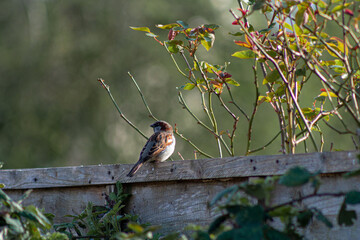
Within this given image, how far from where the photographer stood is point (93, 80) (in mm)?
12672

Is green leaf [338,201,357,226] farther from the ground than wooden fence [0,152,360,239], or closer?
closer

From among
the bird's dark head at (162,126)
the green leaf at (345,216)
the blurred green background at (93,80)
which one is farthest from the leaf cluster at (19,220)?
the blurred green background at (93,80)

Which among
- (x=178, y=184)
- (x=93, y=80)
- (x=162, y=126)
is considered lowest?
(x=178, y=184)

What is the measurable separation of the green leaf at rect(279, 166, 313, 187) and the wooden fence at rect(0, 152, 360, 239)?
0.53 m

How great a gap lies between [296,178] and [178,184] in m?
1.15

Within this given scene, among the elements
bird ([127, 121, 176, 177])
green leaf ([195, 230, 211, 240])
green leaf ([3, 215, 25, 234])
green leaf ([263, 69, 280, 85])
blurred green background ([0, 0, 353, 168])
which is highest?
blurred green background ([0, 0, 353, 168])

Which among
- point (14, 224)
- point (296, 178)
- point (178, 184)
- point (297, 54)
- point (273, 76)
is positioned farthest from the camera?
point (178, 184)

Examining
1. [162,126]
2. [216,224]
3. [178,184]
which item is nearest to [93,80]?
[162,126]

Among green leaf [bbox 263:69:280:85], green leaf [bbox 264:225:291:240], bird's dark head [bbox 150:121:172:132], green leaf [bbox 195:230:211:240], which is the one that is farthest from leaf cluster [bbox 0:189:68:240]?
bird's dark head [bbox 150:121:172:132]

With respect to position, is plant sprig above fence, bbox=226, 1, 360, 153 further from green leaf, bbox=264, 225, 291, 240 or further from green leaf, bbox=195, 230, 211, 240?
green leaf, bbox=195, 230, 211, 240

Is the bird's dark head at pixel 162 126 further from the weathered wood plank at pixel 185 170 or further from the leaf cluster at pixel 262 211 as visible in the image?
the leaf cluster at pixel 262 211

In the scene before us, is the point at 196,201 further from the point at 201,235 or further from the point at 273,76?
A: the point at 201,235

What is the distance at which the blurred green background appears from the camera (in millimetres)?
12109

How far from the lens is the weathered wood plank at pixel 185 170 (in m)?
2.17
